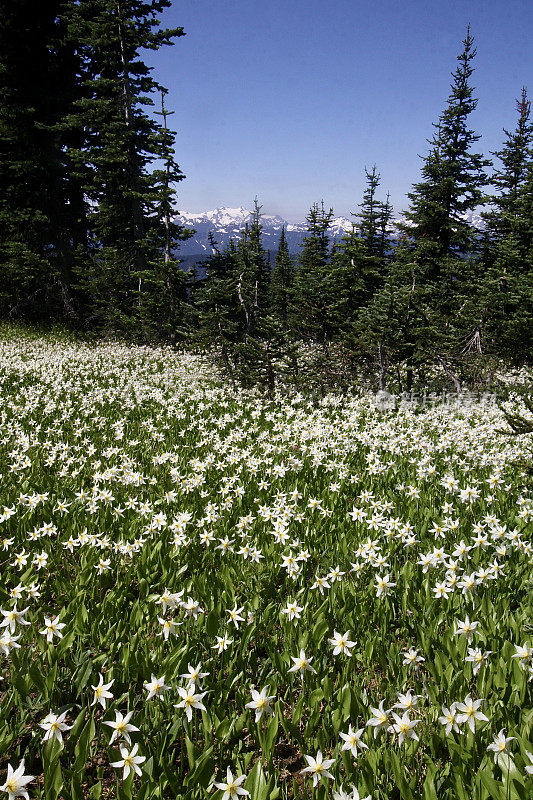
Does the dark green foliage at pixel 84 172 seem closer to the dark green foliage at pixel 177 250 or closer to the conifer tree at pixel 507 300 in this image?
the dark green foliage at pixel 177 250

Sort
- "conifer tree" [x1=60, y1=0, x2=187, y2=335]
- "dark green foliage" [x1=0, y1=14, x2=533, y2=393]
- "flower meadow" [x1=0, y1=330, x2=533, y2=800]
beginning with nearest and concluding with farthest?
"flower meadow" [x1=0, y1=330, x2=533, y2=800] → "dark green foliage" [x1=0, y1=14, x2=533, y2=393] → "conifer tree" [x1=60, y1=0, x2=187, y2=335]

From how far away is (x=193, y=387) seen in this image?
11625 mm

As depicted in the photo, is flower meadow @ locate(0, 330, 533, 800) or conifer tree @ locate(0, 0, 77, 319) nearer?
flower meadow @ locate(0, 330, 533, 800)

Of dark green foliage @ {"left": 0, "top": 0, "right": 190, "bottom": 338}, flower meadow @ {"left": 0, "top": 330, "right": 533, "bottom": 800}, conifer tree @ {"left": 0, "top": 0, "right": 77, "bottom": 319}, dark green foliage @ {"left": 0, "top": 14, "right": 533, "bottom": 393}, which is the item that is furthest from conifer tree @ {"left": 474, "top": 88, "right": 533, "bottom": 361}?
conifer tree @ {"left": 0, "top": 0, "right": 77, "bottom": 319}

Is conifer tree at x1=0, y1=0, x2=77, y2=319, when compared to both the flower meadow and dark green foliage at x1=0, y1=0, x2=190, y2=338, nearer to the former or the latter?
dark green foliage at x1=0, y1=0, x2=190, y2=338

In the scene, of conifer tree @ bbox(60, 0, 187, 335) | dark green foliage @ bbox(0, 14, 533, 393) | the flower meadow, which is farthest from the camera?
conifer tree @ bbox(60, 0, 187, 335)

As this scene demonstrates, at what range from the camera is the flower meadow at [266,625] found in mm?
2094

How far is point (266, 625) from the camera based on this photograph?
3152 millimetres

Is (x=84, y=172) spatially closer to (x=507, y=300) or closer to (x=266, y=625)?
(x=507, y=300)

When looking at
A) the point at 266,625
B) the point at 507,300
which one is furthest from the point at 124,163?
the point at 266,625

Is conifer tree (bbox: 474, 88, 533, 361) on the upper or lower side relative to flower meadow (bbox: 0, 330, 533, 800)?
upper

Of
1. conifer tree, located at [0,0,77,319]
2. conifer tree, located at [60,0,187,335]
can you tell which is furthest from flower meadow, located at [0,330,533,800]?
conifer tree, located at [0,0,77,319]

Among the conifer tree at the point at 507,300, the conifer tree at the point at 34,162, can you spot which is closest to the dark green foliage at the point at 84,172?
the conifer tree at the point at 34,162

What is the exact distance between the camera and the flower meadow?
2.09 m
